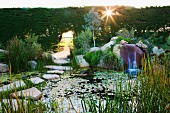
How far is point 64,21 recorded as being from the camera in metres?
12.1

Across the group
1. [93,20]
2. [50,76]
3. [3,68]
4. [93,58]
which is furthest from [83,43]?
[50,76]

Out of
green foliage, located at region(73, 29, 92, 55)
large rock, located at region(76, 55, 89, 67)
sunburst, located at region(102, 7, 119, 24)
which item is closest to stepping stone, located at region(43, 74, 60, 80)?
large rock, located at region(76, 55, 89, 67)

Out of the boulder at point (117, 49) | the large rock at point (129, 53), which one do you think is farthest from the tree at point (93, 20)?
the large rock at point (129, 53)

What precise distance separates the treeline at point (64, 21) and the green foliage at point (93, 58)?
351 cm

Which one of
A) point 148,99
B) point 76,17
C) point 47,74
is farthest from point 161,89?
point 76,17

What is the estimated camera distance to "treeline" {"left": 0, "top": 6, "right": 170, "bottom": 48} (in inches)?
462

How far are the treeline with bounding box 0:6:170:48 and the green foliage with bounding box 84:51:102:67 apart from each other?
11.5 feet

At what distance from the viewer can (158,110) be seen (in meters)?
2.58

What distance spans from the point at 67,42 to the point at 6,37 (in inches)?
105

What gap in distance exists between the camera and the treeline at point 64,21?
11.7m

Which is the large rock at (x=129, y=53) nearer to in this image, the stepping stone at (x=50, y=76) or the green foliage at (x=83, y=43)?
the green foliage at (x=83, y=43)

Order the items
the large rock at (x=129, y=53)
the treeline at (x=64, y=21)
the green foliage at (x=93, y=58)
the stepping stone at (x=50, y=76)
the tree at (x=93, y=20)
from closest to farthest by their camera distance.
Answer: the stepping stone at (x=50, y=76), the large rock at (x=129, y=53), the green foliage at (x=93, y=58), the tree at (x=93, y=20), the treeline at (x=64, y=21)

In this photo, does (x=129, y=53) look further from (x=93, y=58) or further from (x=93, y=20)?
(x=93, y=20)

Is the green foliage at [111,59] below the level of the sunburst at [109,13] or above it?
below
